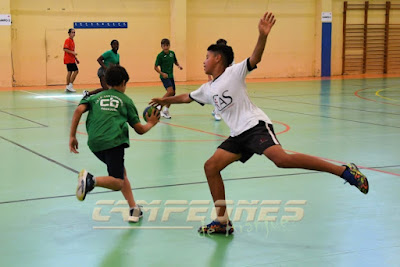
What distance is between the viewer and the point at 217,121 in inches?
573

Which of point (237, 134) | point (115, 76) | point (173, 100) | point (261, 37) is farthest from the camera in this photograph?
point (173, 100)

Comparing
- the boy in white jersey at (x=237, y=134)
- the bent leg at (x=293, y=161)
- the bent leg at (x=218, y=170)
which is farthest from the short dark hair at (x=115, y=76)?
the bent leg at (x=293, y=161)

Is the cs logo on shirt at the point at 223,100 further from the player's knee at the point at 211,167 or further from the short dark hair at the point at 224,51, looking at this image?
the player's knee at the point at 211,167

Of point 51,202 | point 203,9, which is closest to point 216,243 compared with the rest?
point 51,202

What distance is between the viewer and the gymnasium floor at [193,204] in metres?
5.39

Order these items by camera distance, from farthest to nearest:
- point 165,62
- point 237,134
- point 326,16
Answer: point 326,16, point 165,62, point 237,134

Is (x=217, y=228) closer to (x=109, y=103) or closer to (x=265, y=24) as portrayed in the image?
(x=109, y=103)

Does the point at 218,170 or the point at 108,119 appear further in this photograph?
the point at 108,119

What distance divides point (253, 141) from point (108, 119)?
55.1 inches

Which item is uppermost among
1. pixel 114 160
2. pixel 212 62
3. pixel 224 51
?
pixel 224 51

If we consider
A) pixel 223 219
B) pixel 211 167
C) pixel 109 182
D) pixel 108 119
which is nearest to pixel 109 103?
pixel 108 119

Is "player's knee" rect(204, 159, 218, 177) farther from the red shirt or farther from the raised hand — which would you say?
the red shirt

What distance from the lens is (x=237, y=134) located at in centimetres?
589

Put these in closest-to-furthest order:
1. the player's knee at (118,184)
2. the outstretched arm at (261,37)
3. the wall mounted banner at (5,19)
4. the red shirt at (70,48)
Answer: the outstretched arm at (261,37) < the player's knee at (118,184) < the red shirt at (70,48) < the wall mounted banner at (5,19)
